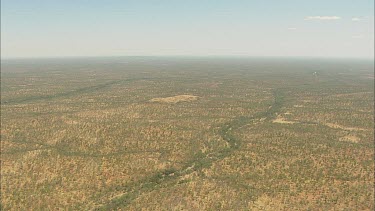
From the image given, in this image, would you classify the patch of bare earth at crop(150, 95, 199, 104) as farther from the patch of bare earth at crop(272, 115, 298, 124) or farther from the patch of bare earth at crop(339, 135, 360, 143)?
the patch of bare earth at crop(339, 135, 360, 143)

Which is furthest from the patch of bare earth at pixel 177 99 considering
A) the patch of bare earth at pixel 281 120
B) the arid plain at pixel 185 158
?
the patch of bare earth at pixel 281 120

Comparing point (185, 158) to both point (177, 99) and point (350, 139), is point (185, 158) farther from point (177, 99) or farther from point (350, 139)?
point (177, 99)

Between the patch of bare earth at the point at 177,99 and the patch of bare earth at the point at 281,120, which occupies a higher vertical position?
the patch of bare earth at the point at 177,99

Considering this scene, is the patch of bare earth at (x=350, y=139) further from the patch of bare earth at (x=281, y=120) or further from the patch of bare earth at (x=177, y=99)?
the patch of bare earth at (x=177, y=99)

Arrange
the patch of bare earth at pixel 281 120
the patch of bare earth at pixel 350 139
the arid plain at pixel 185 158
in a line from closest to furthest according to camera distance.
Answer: the arid plain at pixel 185 158 < the patch of bare earth at pixel 350 139 < the patch of bare earth at pixel 281 120

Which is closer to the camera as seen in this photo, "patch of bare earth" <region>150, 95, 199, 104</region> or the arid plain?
the arid plain

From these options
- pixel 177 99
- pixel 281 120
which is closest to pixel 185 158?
pixel 281 120

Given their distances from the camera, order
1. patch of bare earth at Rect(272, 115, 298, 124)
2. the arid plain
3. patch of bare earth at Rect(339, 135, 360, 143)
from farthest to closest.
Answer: patch of bare earth at Rect(272, 115, 298, 124) < patch of bare earth at Rect(339, 135, 360, 143) < the arid plain

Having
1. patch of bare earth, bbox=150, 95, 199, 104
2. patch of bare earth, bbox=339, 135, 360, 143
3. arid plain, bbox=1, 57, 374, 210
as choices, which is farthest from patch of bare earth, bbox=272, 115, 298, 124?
patch of bare earth, bbox=150, 95, 199, 104

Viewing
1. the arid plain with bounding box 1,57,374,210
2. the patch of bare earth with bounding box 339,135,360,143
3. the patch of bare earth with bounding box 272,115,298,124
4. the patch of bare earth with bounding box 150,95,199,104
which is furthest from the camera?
the patch of bare earth with bounding box 150,95,199,104

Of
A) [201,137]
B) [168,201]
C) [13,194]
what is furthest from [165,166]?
[13,194]

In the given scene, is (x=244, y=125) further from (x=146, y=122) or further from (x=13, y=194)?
(x=13, y=194)

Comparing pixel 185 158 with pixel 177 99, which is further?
pixel 177 99
